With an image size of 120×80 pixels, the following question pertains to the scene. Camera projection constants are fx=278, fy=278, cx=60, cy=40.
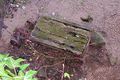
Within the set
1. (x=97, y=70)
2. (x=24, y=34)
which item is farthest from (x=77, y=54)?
(x=24, y=34)

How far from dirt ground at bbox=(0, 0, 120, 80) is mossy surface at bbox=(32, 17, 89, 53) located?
32 centimetres

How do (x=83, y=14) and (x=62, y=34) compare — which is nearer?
(x=62, y=34)

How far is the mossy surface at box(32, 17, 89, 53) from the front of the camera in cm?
305

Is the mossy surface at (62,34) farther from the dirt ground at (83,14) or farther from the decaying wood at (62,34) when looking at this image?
the dirt ground at (83,14)

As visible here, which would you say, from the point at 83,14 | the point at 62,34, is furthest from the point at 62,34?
the point at 83,14

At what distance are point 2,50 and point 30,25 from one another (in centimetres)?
49

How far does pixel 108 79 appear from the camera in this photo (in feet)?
10.4

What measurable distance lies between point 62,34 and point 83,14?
73cm

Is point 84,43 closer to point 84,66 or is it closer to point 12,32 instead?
point 84,66

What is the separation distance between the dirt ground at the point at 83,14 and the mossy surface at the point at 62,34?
32 centimetres

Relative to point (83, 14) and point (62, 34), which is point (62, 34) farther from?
point (83, 14)

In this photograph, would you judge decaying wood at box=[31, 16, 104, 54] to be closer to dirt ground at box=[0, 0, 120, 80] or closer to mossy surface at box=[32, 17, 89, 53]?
mossy surface at box=[32, 17, 89, 53]

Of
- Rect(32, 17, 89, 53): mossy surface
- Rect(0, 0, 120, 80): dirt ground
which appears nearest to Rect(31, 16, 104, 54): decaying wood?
Rect(32, 17, 89, 53): mossy surface

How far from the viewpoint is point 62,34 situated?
3111mm
